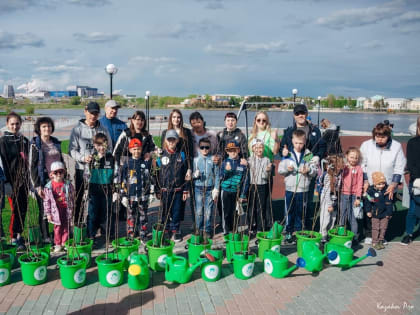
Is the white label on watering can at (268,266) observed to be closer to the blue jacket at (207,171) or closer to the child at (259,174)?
the child at (259,174)

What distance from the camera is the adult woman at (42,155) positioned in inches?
172

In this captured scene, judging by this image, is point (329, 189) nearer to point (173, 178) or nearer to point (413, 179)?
point (413, 179)

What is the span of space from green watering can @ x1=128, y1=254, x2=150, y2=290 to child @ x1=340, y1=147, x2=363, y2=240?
2904mm

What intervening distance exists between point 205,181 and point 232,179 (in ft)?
1.30

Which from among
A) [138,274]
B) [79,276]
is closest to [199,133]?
[138,274]

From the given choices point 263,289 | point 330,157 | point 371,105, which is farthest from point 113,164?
point 371,105

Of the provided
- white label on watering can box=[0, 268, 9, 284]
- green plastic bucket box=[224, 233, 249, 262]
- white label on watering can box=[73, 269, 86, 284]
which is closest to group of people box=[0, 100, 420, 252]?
green plastic bucket box=[224, 233, 249, 262]

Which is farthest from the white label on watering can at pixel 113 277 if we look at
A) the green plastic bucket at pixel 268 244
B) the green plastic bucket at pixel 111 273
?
the green plastic bucket at pixel 268 244

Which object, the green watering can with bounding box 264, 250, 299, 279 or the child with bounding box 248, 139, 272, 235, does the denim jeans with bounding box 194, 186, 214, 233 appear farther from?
the green watering can with bounding box 264, 250, 299, 279

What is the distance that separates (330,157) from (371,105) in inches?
5667

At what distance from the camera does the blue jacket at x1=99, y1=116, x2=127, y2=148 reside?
490cm

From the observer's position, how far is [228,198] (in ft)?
16.2

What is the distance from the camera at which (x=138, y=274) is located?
3412 mm

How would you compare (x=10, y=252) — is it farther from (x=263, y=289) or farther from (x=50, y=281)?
(x=263, y=289)
